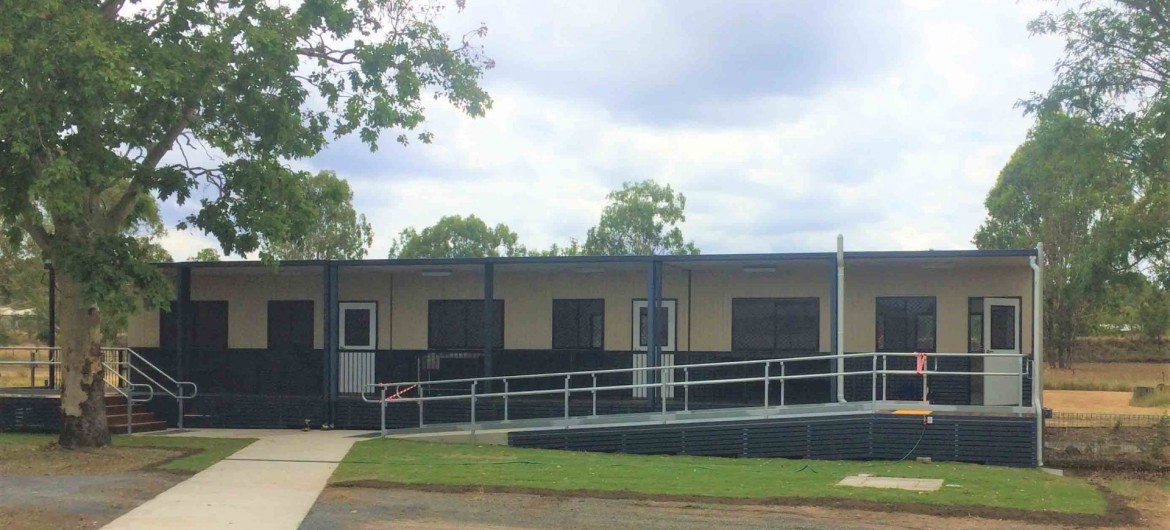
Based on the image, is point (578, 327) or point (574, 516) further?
point (578, 327)

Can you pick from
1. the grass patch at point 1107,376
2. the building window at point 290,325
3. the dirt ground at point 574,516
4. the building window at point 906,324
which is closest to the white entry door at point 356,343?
the building window at point 290,325

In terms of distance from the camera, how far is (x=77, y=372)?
15.3m

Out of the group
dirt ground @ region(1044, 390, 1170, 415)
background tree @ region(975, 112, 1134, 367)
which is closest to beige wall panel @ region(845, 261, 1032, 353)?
background tree @ region(975, 112, 1134, 367)

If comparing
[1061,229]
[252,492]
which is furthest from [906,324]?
[1061,229]

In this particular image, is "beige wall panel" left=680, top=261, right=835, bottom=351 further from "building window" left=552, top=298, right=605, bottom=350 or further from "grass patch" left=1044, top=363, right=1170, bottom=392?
"grass patch" left=1044, top=363, right=1170, bottom=392

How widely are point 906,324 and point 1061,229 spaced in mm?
24505

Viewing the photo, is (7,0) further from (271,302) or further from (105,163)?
(271,302)

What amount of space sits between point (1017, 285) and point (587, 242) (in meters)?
27.8

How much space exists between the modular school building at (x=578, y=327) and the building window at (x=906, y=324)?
1.0 inches

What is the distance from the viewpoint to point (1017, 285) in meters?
18.1

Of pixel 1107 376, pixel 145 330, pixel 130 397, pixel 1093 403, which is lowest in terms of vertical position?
pixel 1107 376

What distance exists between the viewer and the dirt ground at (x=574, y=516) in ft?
32.6

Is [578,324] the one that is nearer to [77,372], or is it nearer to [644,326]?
[644,326]

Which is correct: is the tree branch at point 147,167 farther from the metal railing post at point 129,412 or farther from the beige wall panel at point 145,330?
the beige wall panel at point 145,330
